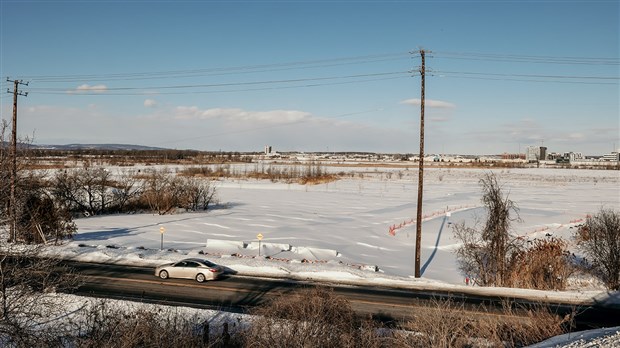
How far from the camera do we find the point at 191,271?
22047 mm

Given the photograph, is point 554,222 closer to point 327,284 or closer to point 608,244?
point 608,244

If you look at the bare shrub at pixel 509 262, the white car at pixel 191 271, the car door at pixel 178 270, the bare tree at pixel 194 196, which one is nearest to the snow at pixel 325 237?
the bare shrub at pixel 509 262

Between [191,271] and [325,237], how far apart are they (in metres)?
14.8

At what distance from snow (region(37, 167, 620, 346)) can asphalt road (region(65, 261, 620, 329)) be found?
1.44 meters

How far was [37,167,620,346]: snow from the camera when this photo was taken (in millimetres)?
24000

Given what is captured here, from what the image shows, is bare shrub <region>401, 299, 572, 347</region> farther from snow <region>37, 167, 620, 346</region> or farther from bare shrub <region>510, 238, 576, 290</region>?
bare shrub <region>510, 238, 576, 290</region>

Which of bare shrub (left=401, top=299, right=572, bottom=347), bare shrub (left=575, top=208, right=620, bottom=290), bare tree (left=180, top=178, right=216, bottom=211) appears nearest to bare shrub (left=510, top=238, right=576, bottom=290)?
bare shrub (left=575, top=208, right=620, bottom=290)

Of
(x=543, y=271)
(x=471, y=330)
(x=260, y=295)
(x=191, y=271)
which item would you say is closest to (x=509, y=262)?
(x=543, y=271)

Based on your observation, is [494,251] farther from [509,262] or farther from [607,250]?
[607,250]

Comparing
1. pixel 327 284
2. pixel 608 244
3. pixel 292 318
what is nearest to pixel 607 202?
pixel 608 244

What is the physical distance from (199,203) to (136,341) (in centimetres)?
4032

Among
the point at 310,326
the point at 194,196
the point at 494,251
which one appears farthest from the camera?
the point at 194,196

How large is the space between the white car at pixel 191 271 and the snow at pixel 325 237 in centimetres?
254

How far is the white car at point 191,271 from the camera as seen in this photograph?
21938 millimetres
